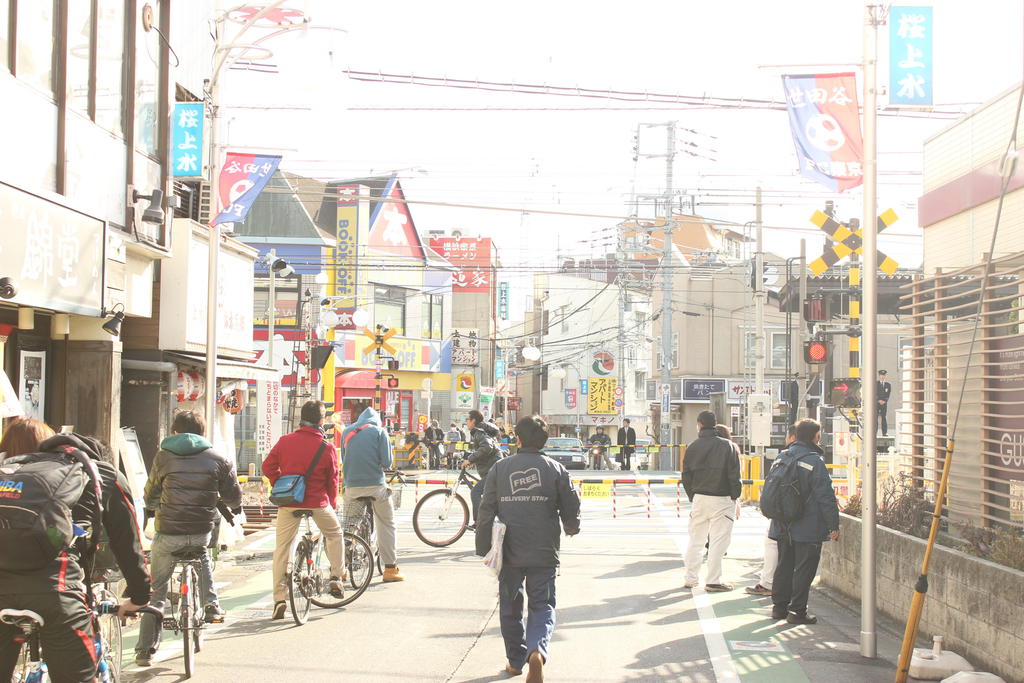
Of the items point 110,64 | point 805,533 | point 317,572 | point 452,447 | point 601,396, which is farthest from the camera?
point 601,396

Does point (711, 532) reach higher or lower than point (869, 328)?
lower

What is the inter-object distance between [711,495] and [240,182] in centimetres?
856

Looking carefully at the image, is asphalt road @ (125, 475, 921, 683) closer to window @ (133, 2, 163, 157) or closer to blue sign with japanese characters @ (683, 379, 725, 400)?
window @ (133, 2, 163, 157)

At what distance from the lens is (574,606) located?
10.7 metres

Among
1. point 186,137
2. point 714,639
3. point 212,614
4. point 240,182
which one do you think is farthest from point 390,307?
point 212,614

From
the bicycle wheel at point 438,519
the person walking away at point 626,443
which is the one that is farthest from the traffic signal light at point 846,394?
the person walking away at point 626,443

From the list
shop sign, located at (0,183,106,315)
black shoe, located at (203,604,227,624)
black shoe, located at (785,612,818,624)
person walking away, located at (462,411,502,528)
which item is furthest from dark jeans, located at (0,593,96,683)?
person walking away, located at (462,411,502,528)

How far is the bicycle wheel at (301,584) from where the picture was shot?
9266 mm

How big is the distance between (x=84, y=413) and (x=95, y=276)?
1824 mm

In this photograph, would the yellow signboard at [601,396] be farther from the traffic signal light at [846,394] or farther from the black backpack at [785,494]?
the black backpack at [785,494]

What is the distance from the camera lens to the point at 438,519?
14.8 m

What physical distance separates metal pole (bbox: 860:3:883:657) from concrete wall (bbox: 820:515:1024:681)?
2.34 feet

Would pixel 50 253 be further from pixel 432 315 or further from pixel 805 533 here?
pixel 432 315

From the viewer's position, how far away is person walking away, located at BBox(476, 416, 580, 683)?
24.6 feet
